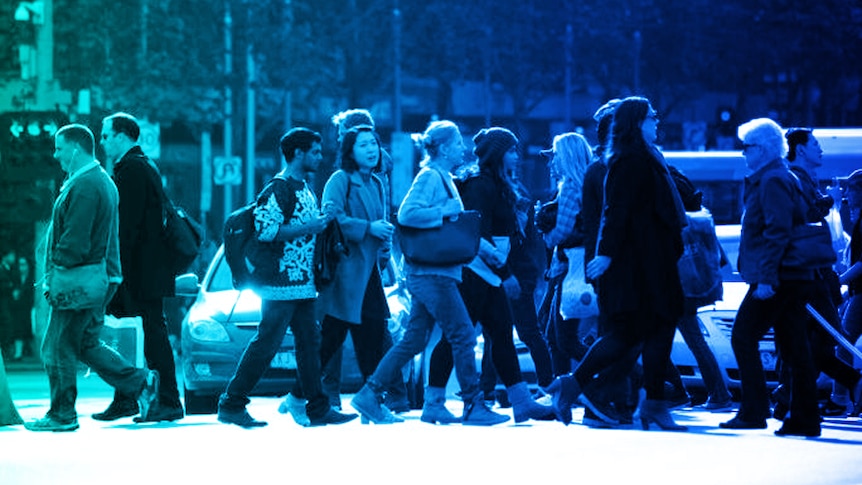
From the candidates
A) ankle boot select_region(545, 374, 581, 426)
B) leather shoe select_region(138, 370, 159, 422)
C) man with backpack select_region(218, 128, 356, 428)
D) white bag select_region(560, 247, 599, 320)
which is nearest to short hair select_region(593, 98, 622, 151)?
white bag select_region(560, 247, 599, 320)

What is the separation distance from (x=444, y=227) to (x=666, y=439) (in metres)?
1.85

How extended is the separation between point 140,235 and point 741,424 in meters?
3.71

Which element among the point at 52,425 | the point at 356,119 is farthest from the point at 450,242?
the point at 52,425

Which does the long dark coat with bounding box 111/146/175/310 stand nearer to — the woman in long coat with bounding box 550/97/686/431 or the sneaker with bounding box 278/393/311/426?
the sneaker with bounding box 278/393/311/426

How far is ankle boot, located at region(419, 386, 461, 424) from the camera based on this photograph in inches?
522

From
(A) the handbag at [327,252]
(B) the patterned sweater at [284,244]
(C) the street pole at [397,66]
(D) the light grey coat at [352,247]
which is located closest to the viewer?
(B) the patterned sweater at [284,244]

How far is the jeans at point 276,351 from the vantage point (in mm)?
12711

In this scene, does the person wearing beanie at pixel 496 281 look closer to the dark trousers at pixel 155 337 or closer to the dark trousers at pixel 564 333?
the dark trousers at pixel 564 333

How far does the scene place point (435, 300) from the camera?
1283cm

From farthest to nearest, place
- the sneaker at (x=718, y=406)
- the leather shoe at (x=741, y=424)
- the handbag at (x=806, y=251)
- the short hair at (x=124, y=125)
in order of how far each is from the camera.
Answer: the sneaker at (x=718, y=406) → the short hair at (x=124, y=125) → the leather shoe at (x=741, y=424) → the handbag at (x=806, y=251)

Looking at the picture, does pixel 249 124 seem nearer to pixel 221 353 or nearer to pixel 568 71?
pixel 568 71

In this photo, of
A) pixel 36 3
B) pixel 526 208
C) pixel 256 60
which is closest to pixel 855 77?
pixel 256 60

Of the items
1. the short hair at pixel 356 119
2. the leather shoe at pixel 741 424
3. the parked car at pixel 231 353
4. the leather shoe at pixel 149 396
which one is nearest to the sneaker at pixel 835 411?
the leather shoe at pixel 741 424

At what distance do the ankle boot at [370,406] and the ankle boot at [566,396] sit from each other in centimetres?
118
